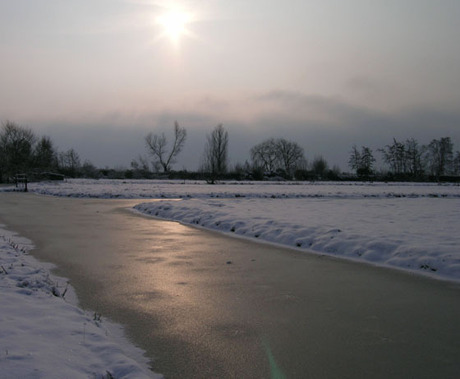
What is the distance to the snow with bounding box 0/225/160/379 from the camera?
2787 millimetres

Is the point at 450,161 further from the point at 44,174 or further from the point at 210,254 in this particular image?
the point at 210,254

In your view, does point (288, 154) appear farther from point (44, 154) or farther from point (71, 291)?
point (71, 291)

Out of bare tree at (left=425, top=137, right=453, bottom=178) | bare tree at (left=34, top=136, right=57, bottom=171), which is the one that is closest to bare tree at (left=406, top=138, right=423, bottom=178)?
bare tree at (left=425, top=137, right=453, bottom=178)

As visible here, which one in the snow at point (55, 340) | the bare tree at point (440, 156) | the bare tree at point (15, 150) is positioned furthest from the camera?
the bare tree at point (440, 156)

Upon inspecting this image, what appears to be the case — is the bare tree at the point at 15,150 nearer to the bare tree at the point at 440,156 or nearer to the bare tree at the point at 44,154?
the bare tree at the point at 44,154

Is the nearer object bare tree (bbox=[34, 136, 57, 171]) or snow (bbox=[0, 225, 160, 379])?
snow (bbox=[0, 225, 160, 379])

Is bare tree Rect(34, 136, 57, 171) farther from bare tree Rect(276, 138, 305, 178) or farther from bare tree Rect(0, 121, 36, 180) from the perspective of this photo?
bare tree Rect(276, 138, 305, 178)

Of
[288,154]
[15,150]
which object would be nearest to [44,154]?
[15,150]

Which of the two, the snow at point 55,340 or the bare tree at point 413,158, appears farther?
the bare tree at point 413,158

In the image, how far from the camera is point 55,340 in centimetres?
329

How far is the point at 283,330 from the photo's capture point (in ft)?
12.5

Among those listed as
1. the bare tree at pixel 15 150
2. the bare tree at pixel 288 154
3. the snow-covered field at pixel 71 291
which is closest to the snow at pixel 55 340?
the snow-covered field at pixel 71 291

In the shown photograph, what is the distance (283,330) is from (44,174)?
54964 mm

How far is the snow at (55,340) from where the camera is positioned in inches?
110
